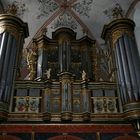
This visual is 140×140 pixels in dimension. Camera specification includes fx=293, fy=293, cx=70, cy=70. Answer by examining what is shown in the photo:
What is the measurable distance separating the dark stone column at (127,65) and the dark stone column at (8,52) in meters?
3.11

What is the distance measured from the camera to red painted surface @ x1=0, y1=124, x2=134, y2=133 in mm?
7840

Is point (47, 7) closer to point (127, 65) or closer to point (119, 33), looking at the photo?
point (119, 33)

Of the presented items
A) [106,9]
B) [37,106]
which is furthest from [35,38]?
[37,106]

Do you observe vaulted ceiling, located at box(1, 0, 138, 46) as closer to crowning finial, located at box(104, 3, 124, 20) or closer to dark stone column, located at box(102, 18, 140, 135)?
crowning finial, located at box(104, 3, 124, 20)

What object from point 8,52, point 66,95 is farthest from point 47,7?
point 66,95

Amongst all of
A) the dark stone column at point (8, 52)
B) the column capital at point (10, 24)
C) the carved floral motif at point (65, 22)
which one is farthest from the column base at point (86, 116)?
the carved floral motif at point (65, 22)

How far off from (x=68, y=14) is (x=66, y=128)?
6.14 meters

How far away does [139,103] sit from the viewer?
307 inches

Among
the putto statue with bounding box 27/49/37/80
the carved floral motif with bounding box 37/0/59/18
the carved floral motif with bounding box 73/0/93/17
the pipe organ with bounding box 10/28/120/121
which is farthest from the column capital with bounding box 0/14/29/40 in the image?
the carved floral motif with bounding box 73/0/93/17

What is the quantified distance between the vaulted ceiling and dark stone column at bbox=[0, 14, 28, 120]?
2.28m

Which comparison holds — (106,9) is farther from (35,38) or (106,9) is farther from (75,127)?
(75,127)

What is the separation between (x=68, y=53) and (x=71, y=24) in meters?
2.31

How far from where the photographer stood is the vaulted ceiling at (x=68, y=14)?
12109 millimetres

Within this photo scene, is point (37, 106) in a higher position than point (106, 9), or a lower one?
lower
